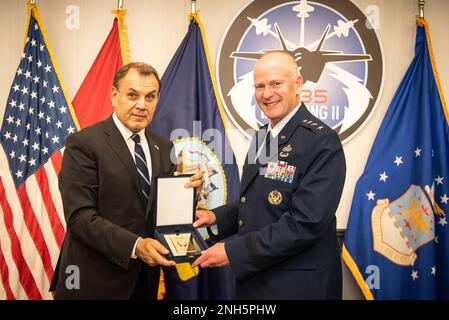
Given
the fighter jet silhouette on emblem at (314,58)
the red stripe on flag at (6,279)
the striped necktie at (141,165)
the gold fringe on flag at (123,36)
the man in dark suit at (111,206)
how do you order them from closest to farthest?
1. the man in dark suit at (111,206)
2. the striped necktie at (141,165)
3. the red stripe on flag at (6,279)
4. the gold fringe on flag at (123,36)
5. the fighter jet silhouette on emblem at (314,58)

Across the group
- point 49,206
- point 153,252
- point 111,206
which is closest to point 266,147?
point 153,252

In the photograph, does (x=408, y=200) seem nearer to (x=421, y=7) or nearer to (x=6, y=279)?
(x=421, y=7)

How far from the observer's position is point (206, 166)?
3.25 metres

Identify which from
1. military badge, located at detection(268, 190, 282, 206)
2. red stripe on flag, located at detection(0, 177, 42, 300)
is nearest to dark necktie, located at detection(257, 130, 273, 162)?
military badge, located at detection(268, 190, 282, 206)

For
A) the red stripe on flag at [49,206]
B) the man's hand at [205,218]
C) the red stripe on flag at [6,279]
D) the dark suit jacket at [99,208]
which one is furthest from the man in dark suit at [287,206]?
the red stripe on flag at [6,279]

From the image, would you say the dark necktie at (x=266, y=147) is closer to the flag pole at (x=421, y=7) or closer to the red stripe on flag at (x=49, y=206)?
the red stripe on flag at (x=49, y=206)

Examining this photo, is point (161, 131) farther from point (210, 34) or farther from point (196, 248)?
point (196, 248)

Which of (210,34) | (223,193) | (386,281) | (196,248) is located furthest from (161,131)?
(386,281)

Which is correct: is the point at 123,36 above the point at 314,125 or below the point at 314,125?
above

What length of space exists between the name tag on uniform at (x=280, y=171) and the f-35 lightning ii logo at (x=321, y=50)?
144 centimetres

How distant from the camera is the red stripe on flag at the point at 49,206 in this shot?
320 cm

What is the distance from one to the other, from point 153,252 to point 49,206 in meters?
1.60

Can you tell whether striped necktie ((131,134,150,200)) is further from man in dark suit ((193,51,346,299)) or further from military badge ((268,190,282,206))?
military badge ((268,190,282,206))

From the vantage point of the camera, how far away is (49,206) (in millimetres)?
3197
